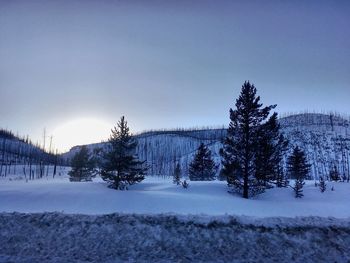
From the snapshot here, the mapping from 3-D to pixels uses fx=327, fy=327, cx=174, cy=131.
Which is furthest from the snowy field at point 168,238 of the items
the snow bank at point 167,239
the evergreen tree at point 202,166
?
the evergreen tree at point 202,166

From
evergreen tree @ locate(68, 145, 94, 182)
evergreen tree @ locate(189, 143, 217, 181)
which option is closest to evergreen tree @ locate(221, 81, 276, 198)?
evergreen tree @ locate(189, 143, 217, 181)

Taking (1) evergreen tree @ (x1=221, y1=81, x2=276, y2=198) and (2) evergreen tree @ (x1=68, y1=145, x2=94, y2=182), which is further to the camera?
(2) evergreen tree @ (x1=68, y1=145, x2=94, y2=182)

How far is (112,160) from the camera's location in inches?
1264

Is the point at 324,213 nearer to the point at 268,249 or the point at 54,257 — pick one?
the point at 268,249

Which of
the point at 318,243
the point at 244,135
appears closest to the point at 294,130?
the point at 244,135

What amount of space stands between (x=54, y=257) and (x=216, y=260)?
228 inches

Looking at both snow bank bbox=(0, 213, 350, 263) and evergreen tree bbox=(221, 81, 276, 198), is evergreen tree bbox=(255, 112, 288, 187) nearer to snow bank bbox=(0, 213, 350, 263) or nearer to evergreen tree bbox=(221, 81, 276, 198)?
evergreen tree bbox=(221, 81, 276, 198)

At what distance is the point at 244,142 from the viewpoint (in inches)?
1127

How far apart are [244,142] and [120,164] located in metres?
12.3

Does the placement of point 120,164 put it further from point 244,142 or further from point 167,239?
point 167,239

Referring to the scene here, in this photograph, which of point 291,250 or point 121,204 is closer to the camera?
point 291,250

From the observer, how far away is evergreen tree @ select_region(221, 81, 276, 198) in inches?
1108

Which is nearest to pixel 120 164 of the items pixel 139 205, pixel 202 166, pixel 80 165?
pixel 139 205

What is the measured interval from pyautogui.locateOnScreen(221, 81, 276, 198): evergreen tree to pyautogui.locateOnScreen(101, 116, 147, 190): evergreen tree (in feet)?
29.7
